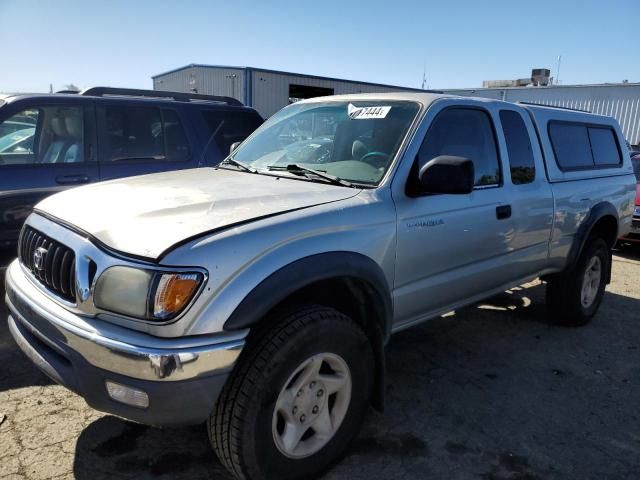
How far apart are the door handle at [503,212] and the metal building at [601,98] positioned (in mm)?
17692

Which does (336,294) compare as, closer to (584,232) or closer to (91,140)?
(584,232)

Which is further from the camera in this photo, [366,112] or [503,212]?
[503,212]

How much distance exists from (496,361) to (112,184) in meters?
3.09

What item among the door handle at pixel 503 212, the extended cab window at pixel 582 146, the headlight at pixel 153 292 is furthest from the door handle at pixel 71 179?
the extended cab window at pixel 582 146

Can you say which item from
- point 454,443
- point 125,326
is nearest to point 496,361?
point 454,443

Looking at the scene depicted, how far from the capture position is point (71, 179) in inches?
180

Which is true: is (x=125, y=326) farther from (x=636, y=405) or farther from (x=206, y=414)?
(x=636, y=405)

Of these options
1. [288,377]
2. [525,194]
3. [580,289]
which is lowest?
[580,289]

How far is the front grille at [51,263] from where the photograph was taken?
2213 mm

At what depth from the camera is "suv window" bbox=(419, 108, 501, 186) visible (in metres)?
3.13

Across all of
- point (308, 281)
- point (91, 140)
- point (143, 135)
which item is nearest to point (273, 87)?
point (143, 135)

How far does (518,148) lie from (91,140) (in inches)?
148

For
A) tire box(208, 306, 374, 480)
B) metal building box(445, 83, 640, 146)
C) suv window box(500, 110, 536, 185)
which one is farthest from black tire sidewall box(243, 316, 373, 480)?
metal building box(445, 83, 640, 146)

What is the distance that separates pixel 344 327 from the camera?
94.2 inches
